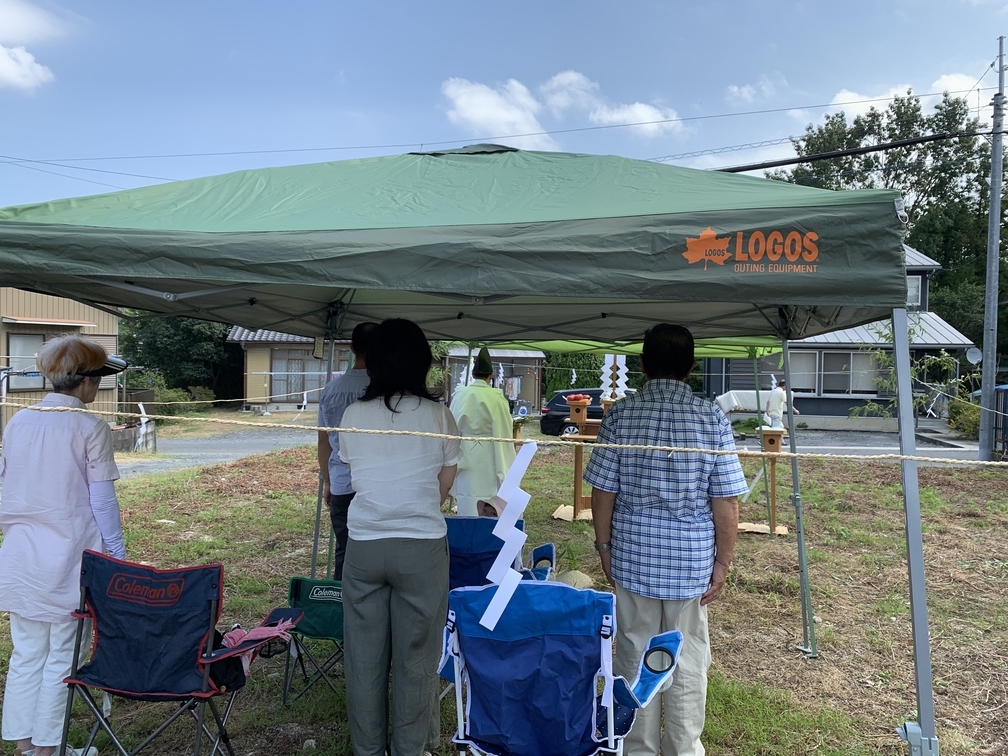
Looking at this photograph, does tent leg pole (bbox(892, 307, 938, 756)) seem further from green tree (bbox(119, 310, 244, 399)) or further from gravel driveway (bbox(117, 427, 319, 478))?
green tree (bbox(119, 310, 244, 399))

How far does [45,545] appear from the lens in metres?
2.16

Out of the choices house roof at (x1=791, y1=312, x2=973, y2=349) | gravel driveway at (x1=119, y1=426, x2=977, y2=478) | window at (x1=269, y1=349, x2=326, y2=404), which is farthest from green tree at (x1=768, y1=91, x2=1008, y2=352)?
window at (x1=269, y1=349, x2=326, y2=404)

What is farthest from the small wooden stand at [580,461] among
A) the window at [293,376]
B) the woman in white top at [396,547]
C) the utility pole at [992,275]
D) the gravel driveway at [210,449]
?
the window at [293,376]

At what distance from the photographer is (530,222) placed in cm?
206

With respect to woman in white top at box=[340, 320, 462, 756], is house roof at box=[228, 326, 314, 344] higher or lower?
higher

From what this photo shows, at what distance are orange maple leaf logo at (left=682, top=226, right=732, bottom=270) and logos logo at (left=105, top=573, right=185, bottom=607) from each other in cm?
185

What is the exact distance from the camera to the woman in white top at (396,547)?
1998 millimetres

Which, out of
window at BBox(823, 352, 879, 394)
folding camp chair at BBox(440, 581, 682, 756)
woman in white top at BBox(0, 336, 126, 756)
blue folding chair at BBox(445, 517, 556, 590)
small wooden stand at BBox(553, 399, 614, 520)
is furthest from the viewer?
window at BBox(823, 352, 879, 394)

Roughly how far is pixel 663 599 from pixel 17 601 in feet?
6.97

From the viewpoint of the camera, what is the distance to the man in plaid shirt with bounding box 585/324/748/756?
218cm

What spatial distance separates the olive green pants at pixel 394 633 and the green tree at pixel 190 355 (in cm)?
2429

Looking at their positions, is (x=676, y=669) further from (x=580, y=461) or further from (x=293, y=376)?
(x=293, y=376)

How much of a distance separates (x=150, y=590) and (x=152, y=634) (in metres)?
0.13

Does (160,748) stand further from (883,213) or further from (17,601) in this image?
(883,213)
